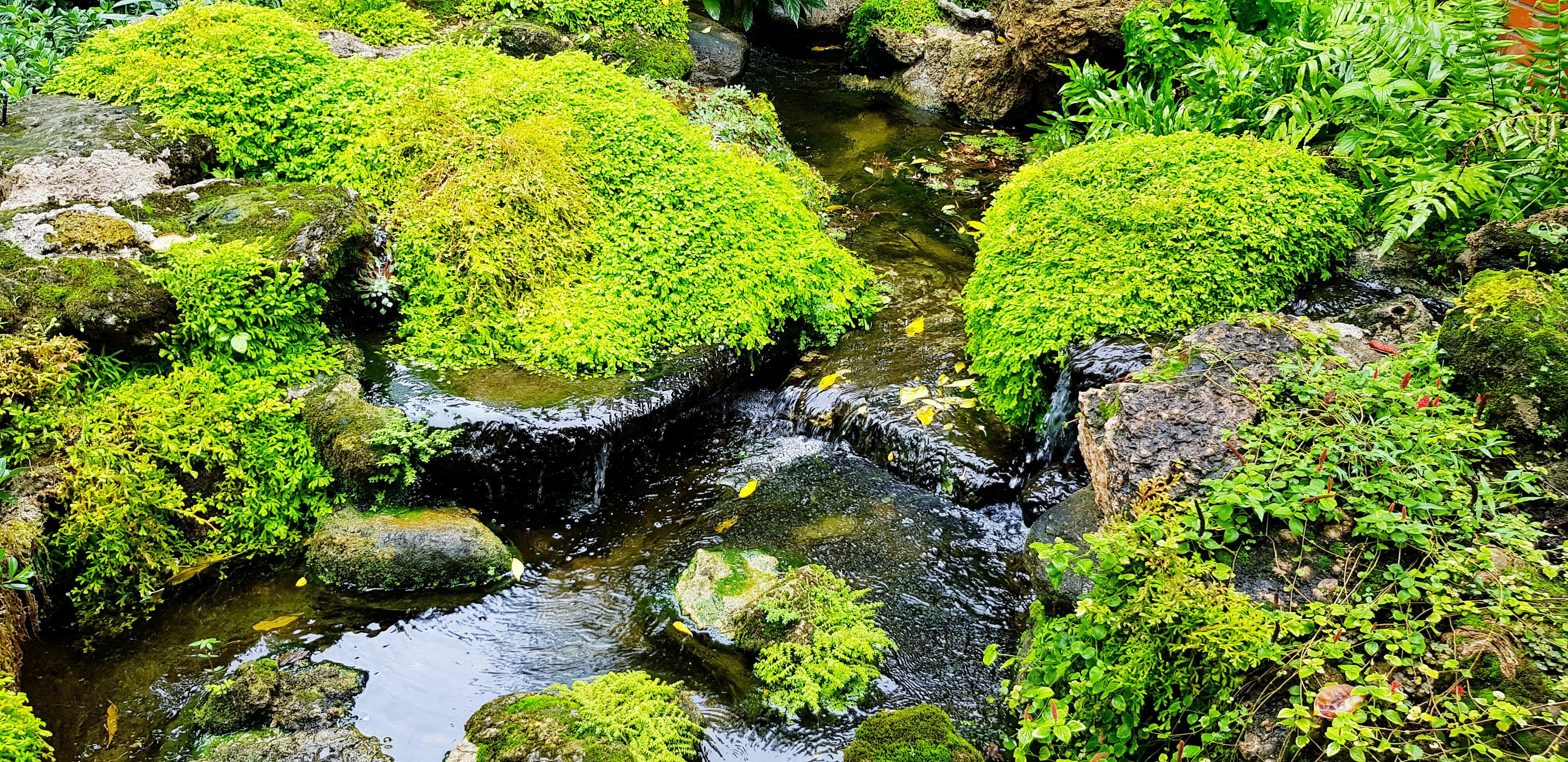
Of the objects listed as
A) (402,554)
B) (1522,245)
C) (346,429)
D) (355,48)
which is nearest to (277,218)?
(346,429)

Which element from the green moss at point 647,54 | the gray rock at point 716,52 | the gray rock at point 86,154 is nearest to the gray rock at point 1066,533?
the gray rock at point 86,154

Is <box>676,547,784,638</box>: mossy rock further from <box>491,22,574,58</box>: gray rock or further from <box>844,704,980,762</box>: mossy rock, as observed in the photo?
<box>491,22,574,58</box>: gray rock

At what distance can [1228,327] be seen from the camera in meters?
4.66

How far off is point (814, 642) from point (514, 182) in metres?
4.00

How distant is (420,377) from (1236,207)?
18.1 feet

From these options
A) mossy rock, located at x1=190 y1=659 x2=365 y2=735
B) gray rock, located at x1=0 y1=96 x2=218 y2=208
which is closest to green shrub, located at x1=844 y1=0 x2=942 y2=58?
gray rock, located at x1=0 y1=96 x2=218 y2=208

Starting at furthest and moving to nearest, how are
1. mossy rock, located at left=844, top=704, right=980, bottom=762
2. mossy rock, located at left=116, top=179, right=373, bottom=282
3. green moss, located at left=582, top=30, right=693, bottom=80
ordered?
1. green moss, located at left=582, top=30, right=693, bottom=80
2. mossy rock, located at left=116, top=179, right=373, bottom=282
3. mossy rock, located at left=844, top=704, right=980, bottom=762

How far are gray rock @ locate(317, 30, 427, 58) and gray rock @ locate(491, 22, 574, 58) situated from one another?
842 mm

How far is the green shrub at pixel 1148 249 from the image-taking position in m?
5.75

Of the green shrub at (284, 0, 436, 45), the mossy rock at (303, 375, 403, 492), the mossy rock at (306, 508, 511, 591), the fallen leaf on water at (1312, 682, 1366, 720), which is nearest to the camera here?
the fallen leaf on water at (1312, 682, 1366, 720)

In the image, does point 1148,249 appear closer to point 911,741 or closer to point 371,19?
point 911,741

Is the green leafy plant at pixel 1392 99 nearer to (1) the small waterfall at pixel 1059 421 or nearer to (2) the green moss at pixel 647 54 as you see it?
(1) the small waterfall at pixel 1059 421

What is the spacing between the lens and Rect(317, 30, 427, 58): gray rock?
802 cm

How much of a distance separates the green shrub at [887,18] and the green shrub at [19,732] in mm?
12623
